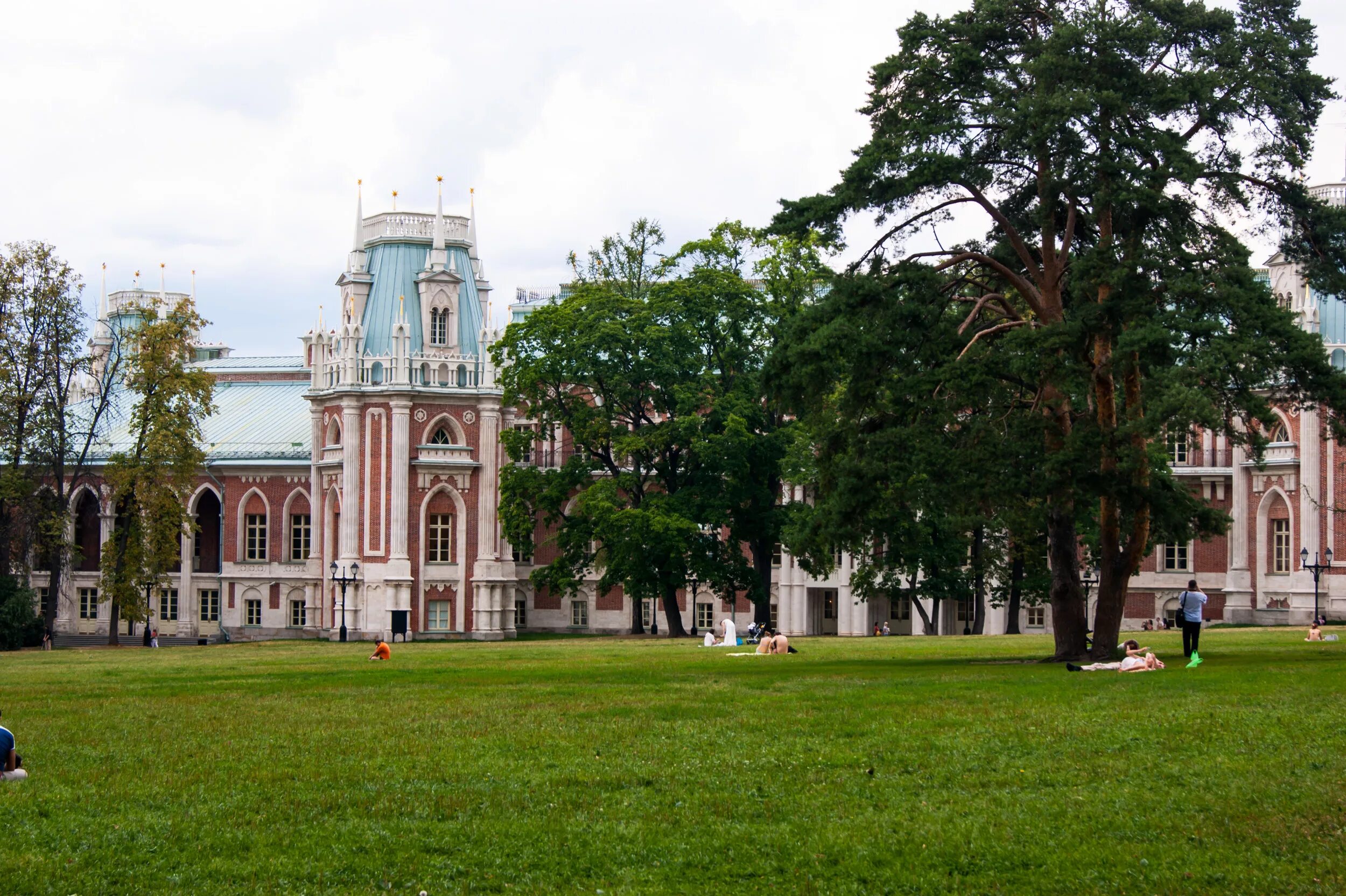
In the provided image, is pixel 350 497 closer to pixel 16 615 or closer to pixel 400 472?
pixel 400 472

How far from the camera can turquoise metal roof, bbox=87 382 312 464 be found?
236ft

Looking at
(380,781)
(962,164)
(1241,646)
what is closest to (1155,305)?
(962,164)

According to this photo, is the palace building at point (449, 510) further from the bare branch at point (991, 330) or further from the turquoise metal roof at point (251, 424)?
the bare branch at point (991, 330)

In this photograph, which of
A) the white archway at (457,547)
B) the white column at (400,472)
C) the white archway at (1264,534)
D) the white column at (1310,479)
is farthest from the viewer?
the white archway at (457,547)

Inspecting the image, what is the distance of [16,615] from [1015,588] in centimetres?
3227

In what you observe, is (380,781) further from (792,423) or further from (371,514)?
(371,514)

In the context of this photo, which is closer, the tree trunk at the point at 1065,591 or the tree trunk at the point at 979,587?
the tree trunk at the point at 1065,591

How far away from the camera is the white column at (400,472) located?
62062 mm

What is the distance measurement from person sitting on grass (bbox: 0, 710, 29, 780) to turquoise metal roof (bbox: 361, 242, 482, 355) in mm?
49587

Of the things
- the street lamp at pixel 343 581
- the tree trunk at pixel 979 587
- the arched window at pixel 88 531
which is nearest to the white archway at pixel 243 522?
the arched window at pixel 88 531

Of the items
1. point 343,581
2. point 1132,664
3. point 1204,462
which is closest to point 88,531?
point 343,581

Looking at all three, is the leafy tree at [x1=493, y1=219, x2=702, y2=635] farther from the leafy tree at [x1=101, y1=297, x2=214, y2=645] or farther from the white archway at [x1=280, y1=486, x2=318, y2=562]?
the white archway at [x1=280, y1=486, x2=318, y2=562]

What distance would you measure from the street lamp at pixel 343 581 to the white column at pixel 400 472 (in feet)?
5.06

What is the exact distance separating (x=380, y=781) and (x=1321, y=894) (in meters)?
7.82
